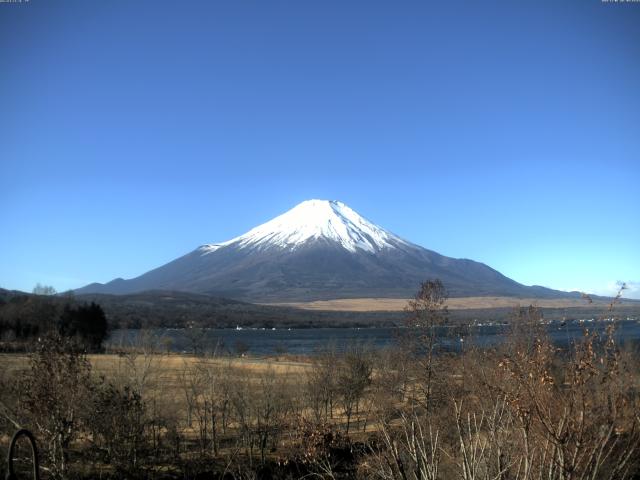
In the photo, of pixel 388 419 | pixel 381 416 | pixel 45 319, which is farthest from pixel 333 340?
pixel 381 416

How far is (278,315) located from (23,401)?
597 ft

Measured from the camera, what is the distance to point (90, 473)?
17469 millimetres

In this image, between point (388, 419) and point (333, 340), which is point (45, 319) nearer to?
point (333, 340)

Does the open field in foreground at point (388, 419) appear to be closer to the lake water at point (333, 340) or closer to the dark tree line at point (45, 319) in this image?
the lake water at point (333, 340)

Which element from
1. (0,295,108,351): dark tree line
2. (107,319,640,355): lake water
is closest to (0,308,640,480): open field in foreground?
(107,319,640,355): lake water

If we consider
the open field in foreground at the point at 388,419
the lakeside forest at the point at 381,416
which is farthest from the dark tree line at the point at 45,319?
the open field in foreground at the point at 388,419

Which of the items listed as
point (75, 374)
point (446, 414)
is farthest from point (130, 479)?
point (446, 414)

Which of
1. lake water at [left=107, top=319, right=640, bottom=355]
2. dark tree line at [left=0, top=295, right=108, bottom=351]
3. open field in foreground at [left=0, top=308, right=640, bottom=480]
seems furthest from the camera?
dark tree line at [left=0, top=295, right=108, bottom=351]

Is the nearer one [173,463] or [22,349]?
[173,463]

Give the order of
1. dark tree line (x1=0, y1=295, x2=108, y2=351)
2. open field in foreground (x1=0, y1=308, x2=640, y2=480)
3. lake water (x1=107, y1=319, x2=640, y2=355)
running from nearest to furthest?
open field in foreground (x1=0, y1=308, x2=640, y2=480), lake water (x1=107, y1=319, x2=640, y2=355), dark tree line (x1=0, y1=295, x2=108, y2=351)

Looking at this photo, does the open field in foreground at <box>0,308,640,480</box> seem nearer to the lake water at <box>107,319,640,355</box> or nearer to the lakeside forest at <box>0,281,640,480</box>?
the lakeside forest at <box>0,281,640,480</box>

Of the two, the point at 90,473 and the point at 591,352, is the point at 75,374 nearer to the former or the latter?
the point at 90,473

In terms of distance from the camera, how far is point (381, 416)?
18.7ft

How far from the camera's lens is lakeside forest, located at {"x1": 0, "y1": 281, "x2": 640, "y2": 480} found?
5.16 meters
